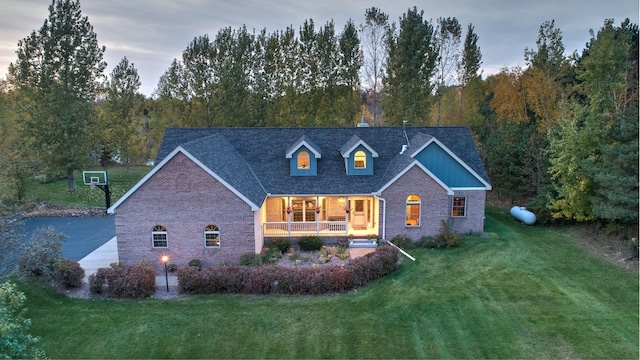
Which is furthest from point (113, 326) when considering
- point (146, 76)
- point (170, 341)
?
point (146, 76)

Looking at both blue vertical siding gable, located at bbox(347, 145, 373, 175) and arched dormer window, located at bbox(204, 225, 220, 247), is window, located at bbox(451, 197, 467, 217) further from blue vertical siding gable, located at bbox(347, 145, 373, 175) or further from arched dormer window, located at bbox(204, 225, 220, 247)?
arched dormer window, located at bbox(204, 225, 220, 247)

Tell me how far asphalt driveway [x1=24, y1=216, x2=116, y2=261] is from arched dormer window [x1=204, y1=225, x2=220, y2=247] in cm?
725

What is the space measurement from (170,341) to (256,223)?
296 inches

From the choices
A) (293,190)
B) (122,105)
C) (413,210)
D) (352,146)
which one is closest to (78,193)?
(122,105)

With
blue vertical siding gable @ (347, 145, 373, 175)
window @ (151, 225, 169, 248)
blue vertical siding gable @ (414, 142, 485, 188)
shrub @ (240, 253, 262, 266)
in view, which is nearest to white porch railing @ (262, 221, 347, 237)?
blue vertical siding gable @ (347, 145, 373, 175)

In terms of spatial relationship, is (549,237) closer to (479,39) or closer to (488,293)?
(488,293)

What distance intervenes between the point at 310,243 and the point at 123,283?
9.40 m

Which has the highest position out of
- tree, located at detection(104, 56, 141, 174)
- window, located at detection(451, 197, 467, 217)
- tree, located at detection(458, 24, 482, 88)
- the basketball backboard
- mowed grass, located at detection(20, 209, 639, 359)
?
tree, located at detection(458, 24, 482, 88)

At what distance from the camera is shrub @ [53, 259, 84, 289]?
16.1m

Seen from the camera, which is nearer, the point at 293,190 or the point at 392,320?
the point at 392,320

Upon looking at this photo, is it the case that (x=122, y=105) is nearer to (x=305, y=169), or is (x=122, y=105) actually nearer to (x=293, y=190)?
(x=305, y=169)

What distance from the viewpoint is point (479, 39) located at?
4097cm

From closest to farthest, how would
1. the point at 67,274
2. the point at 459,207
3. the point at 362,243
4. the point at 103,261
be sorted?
the point at 67,274
the point at 103,261
the point at 362,243
the point at 459,207

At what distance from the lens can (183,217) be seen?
1841 cm
